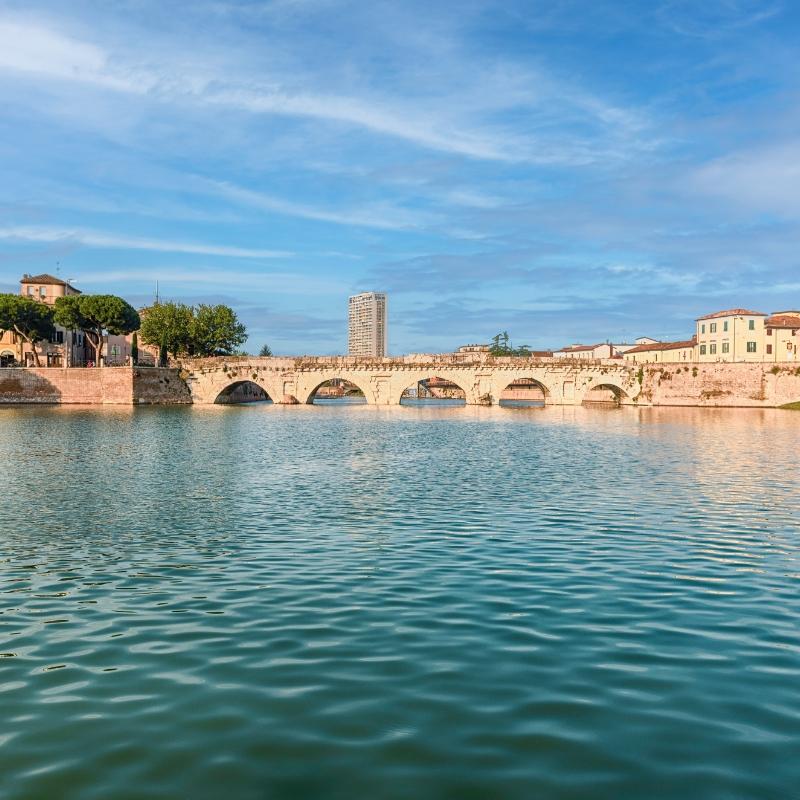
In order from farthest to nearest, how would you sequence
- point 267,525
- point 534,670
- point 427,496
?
point 427,496 → point 267,525 → point 534,670

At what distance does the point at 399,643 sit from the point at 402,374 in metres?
88.5

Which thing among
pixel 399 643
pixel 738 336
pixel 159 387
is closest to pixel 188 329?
pixel 159 387

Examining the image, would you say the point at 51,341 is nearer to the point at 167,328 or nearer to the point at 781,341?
the point at 167,328

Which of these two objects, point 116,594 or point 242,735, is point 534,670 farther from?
point 116,594

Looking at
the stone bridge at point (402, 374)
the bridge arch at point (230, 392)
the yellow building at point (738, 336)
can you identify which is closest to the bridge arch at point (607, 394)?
the stone bridge at point (402, 374)

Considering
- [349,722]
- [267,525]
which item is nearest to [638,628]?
[349,722]

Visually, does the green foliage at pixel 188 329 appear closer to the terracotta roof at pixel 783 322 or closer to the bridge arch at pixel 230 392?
the bridge arch at pixel 230 392

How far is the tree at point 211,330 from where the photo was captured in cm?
10818

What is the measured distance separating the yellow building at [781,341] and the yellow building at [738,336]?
76 cm

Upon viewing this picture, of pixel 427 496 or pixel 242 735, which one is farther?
pixel 427 496

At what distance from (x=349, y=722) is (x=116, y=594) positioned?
6.24 metres

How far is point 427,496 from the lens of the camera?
23266 mm

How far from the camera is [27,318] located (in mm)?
91750

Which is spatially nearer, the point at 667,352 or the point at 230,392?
the point at 230,392
